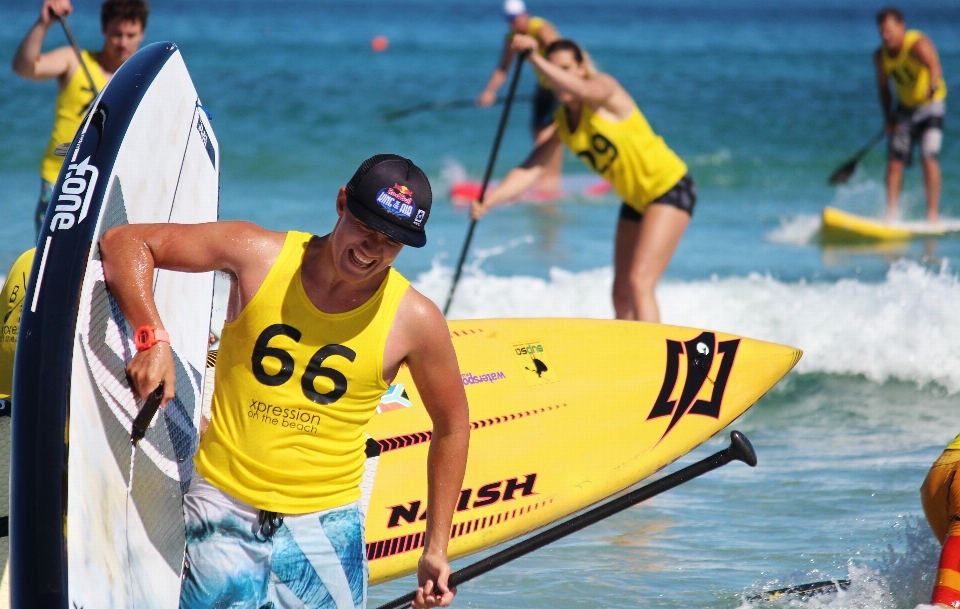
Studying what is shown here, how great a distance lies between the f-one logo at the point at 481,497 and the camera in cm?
344

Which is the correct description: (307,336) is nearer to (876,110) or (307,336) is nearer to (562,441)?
(562,441)

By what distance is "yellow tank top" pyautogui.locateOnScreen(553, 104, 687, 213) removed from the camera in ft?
15.9

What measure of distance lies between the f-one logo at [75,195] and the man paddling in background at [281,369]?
91mm

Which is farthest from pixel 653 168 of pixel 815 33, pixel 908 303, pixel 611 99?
pixel 815 33

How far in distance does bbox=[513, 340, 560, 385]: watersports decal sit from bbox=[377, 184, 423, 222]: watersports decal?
6.27 ft

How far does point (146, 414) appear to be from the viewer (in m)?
2.13

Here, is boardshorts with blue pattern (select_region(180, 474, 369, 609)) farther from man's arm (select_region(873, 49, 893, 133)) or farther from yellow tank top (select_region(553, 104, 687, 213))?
man's arm (select_region(873, 49, 893, 133))

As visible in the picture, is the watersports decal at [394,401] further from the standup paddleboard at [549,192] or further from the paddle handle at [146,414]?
the standup paddleboard at [549,192]

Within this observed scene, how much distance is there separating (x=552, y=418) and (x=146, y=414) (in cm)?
189

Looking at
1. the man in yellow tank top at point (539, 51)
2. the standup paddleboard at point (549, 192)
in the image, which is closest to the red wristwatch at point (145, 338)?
the man in yellow tank top at point (539, 51)

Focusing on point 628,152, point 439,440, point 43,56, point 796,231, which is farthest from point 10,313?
point 796,231

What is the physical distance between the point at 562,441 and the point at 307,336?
1.83m

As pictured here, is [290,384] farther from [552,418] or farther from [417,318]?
[552,418]

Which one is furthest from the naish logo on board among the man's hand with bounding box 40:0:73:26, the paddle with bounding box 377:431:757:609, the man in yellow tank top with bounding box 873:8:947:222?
the man in yellow tank top with bounding box 873:8:947:222
